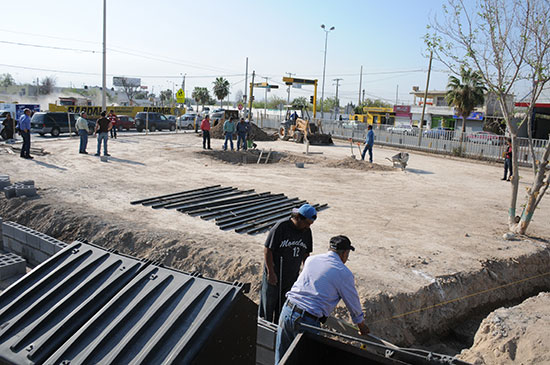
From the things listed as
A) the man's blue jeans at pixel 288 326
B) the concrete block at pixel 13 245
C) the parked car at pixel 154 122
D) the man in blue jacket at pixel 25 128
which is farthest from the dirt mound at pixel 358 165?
the parked car at pixel 154 122

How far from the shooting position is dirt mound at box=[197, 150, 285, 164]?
1952 centimetres

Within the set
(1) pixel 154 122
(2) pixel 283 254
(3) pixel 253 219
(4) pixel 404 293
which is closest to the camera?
(2) pixel 283 254

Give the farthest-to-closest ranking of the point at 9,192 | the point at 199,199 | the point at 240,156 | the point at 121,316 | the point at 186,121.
Answer: the point at 186,121 → the point at 240,156 → the point at 199,199 → the point at 9,192 → the point at 121,316

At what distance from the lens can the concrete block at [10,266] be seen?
551 cm

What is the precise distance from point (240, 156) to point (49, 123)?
13.9 m

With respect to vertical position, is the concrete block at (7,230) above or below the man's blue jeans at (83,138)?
below

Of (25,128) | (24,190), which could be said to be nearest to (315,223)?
(24,190)

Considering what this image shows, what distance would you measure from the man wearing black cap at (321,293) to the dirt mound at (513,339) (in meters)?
2.09

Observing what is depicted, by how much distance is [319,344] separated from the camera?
311 cm

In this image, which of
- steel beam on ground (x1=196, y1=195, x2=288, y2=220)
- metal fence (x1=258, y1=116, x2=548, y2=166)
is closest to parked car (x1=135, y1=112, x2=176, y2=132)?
metal fence (x1=258, y1=116, x2=548, y2=166)

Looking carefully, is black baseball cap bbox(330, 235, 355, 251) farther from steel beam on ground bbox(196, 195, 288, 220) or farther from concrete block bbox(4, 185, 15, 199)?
concrete block bbox(4, 185, 15, 199)

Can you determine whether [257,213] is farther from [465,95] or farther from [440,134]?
[465,95]

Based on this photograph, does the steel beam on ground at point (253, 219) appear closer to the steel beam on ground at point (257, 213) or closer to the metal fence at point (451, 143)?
the steel beam on ground at point (257, 213)

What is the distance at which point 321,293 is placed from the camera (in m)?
3.53
